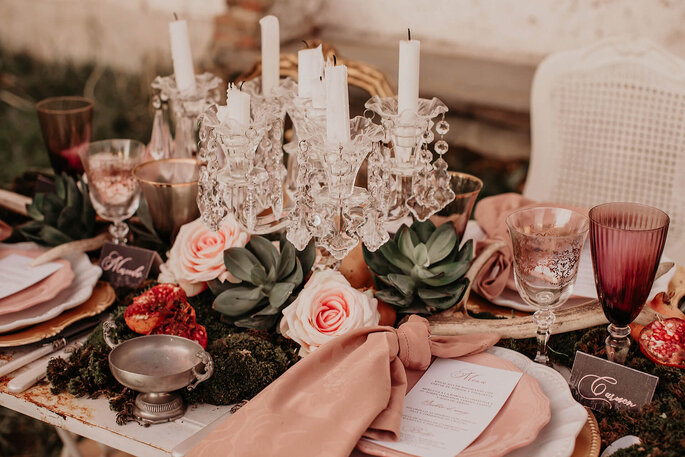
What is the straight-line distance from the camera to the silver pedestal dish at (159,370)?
100cm

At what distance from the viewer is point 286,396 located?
941mm

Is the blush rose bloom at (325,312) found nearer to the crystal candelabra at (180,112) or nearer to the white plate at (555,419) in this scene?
the white plate at (555,419)

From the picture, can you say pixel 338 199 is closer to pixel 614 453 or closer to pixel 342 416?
pixel 342 416

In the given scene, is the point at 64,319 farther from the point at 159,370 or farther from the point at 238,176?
the point at 238,176

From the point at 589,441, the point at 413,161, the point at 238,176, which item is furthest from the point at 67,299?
the point at 589,441

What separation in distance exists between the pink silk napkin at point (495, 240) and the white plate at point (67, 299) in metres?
0.72

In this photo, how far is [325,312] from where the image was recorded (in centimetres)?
109

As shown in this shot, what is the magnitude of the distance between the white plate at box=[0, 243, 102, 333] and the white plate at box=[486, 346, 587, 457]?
2.55 ft

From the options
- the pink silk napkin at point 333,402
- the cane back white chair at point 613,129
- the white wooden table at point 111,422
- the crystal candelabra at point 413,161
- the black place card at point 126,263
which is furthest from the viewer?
the cane back white chair at point 613,129

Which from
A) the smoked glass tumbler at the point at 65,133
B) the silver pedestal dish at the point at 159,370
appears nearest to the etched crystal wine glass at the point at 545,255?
the silver pedestal dish at the point at 159,370

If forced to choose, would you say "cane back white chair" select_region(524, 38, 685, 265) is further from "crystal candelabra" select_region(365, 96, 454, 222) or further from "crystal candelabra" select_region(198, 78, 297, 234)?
"crystal candelabra" select_region(198, 78, 297, 234)

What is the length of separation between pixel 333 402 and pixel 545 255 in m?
0.36

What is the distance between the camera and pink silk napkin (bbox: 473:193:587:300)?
1.31 m

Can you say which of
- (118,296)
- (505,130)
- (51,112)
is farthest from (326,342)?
(505,130)
